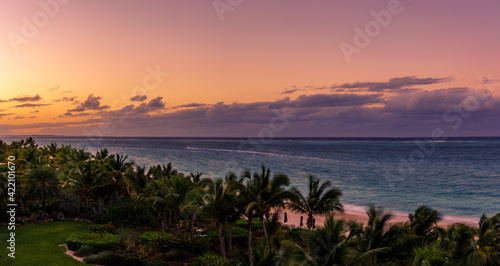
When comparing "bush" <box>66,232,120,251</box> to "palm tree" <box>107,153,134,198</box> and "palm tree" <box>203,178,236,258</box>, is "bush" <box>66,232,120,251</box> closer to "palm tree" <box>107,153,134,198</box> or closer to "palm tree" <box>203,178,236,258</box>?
"palm tree" <box>203,178,236,258</box>

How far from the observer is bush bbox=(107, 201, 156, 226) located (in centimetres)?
3750

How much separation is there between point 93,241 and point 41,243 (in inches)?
177

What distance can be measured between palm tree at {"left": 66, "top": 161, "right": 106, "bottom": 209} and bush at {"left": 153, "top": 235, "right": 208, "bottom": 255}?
1550cm

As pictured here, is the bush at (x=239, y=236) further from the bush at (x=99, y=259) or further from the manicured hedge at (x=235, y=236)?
the bush at (x=99, y=259)

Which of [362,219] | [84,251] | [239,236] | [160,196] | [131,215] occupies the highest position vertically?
[160,196]

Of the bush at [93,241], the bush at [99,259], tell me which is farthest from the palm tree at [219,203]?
the bush at [93,241]

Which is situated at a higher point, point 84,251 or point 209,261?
point 84,251

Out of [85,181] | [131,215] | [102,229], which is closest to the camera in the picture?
[102,229]

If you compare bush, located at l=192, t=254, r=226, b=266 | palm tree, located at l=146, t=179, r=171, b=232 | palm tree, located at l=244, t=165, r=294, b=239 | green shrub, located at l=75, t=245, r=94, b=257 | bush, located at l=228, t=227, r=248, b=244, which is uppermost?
palm tree, located at l=244, t=165, r=294, b=239

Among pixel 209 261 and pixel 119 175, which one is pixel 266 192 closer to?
pixel 209 261

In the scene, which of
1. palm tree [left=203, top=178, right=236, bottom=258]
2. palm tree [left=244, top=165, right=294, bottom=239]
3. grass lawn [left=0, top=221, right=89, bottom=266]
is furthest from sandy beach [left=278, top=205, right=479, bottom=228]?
grass lawn [left=0, top=221, right=89, bottom=266]

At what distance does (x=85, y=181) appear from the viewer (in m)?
41.1

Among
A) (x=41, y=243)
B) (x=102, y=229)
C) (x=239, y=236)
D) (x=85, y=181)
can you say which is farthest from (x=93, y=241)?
(x=85, y=181)

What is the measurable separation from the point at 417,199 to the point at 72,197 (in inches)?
2309
